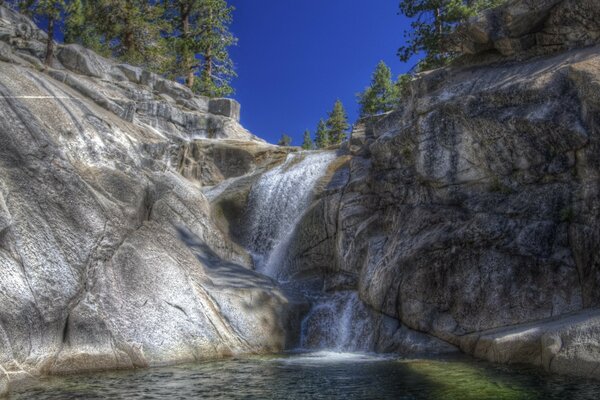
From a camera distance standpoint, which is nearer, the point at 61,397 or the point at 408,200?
the point at 61,397

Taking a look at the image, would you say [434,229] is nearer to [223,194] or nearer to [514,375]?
[514,375]

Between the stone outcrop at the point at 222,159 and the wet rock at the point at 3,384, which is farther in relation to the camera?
the stone outcrop at the point at 222,159

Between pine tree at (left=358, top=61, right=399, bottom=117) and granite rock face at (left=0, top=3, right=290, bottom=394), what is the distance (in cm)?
4842

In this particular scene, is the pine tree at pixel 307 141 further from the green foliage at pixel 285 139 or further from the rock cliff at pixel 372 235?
the rock cliff at pixel 372 235

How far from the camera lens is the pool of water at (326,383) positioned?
11234 millimetres

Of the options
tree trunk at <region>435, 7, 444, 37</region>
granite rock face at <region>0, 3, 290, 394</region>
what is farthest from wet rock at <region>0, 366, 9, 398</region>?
tree trunk at <region>435, 7, 444, 37</region>

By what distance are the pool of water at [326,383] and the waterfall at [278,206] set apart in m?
10.2

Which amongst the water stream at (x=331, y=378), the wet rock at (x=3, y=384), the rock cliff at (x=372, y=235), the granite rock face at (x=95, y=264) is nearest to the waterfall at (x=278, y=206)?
the rock cliff at (x=372, y=235)

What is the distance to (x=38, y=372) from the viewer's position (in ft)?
45.1

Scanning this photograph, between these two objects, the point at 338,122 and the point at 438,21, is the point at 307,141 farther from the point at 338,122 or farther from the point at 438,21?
the point at 438,21

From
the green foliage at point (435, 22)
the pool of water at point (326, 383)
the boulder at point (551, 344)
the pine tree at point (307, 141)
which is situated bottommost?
the pool of water at point (326, 383)

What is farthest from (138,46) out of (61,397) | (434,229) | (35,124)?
(61,397)

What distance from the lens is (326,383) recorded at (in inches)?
500

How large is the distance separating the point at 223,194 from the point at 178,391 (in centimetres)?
1765
